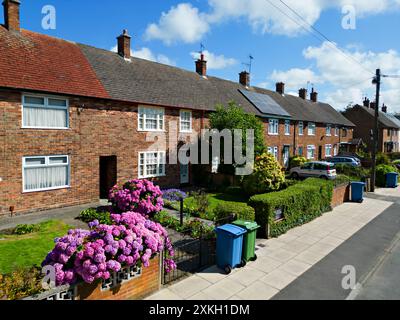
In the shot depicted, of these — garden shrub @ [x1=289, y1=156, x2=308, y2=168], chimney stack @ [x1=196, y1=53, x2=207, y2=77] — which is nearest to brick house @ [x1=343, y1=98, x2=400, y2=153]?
garden shrub @ [x1=289, y1=156, x2=308, y2=168]

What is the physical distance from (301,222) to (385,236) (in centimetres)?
318

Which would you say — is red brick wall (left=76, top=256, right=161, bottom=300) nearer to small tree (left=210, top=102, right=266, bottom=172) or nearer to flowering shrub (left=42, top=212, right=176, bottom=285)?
flowering shrub (left=42, top=212, right=176, bottom=285)

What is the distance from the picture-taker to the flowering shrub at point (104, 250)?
5094mm

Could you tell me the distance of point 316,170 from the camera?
23.4m

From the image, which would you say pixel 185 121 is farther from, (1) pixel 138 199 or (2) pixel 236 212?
(2) pixel 236 212

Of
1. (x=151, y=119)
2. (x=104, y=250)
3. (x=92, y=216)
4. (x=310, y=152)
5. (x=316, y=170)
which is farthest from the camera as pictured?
(x=310, y=152)

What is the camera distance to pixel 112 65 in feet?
58.6

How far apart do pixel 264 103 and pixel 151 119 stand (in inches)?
601

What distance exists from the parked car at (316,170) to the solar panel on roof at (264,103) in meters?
6.27

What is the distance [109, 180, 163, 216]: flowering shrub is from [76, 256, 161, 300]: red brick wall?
16.7 feet

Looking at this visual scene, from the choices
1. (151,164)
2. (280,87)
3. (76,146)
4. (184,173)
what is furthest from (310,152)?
(76,146)

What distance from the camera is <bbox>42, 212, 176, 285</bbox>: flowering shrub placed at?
509 centimetres

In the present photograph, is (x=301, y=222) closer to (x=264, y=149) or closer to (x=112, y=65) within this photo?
(x=264, y=149)

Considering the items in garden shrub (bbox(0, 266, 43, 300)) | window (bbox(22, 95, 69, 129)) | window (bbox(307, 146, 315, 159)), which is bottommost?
garden shrub (bbox(0, 266, 43, 300))
